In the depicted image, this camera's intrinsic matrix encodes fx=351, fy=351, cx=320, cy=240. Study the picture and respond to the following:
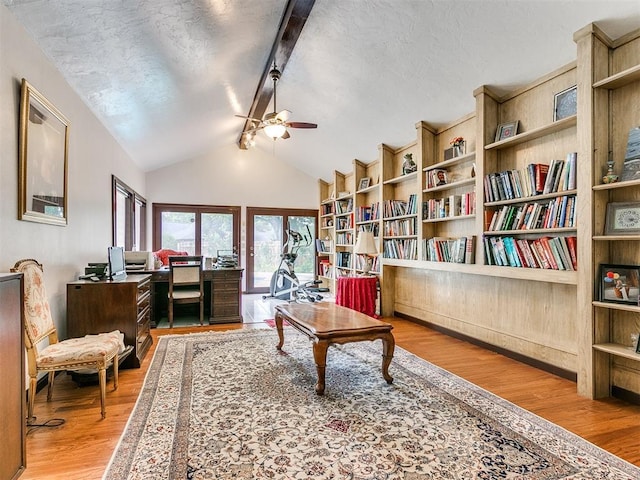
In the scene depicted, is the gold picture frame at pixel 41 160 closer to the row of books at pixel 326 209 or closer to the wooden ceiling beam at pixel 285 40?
the wooden ceiling beam at pixel 285 40

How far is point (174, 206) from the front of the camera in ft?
24.7

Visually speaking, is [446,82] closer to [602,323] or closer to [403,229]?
[403,229]

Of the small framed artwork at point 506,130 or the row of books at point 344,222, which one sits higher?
the small framed artwork at point 506,130

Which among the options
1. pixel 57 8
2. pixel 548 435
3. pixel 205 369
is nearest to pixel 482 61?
pixel 548 435

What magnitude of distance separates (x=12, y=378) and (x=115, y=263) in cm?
199

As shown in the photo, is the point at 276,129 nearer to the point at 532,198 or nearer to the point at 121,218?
the point at 532,198

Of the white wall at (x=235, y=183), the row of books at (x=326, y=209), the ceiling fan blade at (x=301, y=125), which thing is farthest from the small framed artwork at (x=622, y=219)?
the white wall at (x=235, y=183)

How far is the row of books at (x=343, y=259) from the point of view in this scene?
22.9 ft

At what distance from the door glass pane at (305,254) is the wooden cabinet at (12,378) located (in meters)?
6.73

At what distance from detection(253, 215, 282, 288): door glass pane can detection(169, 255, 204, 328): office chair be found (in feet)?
10.6

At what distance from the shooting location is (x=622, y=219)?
2.51 meters

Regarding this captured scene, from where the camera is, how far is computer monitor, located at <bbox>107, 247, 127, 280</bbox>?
3319 mm

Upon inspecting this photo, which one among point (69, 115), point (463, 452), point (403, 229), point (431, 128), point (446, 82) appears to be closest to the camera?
point (463, 452)

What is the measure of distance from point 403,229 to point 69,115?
13.7 ft
